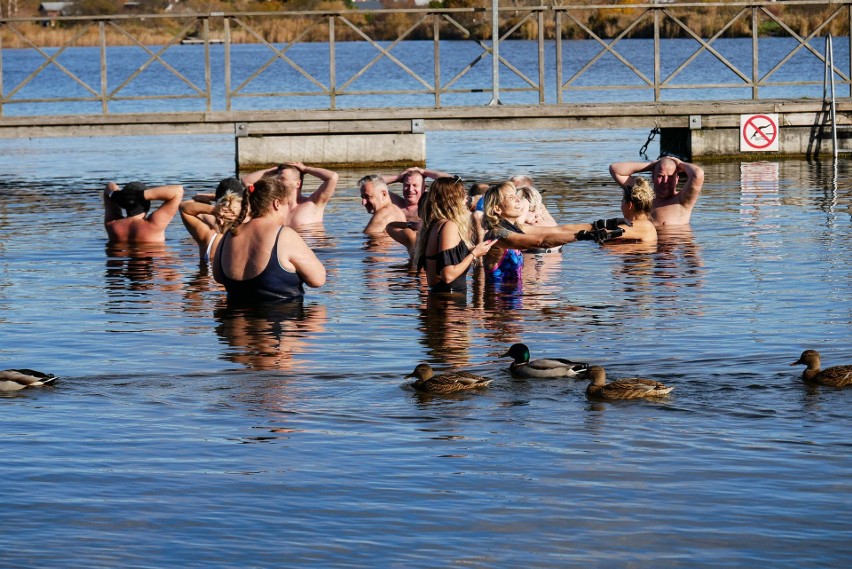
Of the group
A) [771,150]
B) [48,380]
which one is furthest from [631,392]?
[771,150]

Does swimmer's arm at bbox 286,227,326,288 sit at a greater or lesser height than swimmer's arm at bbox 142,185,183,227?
lesser

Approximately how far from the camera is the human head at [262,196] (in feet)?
37.6

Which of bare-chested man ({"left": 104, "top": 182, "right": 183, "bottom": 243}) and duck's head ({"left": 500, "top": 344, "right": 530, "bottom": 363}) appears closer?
duck's head ({"left": 500, "top": 344, "right": 530, "bottom": 363})

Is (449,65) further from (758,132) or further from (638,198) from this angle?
(638,198)

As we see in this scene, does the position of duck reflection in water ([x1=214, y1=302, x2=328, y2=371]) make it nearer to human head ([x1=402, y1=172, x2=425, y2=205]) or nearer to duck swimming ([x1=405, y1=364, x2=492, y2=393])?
duck swimming ([x1=405, y1=364, x2=492, y2=393])

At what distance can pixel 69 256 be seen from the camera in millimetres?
17062

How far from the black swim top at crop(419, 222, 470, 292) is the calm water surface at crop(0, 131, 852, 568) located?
171 millimetres

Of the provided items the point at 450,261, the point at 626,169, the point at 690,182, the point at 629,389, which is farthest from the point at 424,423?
the point at 690,182

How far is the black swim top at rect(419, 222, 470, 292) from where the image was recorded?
1229 centimetres

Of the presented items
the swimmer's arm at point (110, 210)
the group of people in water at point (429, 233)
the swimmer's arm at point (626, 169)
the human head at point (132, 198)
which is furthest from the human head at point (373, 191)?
the swimmer's arm at point (110, 210)

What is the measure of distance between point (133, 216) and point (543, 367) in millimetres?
9320

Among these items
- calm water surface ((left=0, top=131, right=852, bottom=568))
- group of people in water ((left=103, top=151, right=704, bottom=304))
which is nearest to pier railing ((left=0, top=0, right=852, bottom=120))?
group of people in water ((left=103, top=151, right=704, bottom=304))

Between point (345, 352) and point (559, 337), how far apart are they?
167 centimetres

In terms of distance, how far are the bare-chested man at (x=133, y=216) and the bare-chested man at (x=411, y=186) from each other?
8.80 feet
